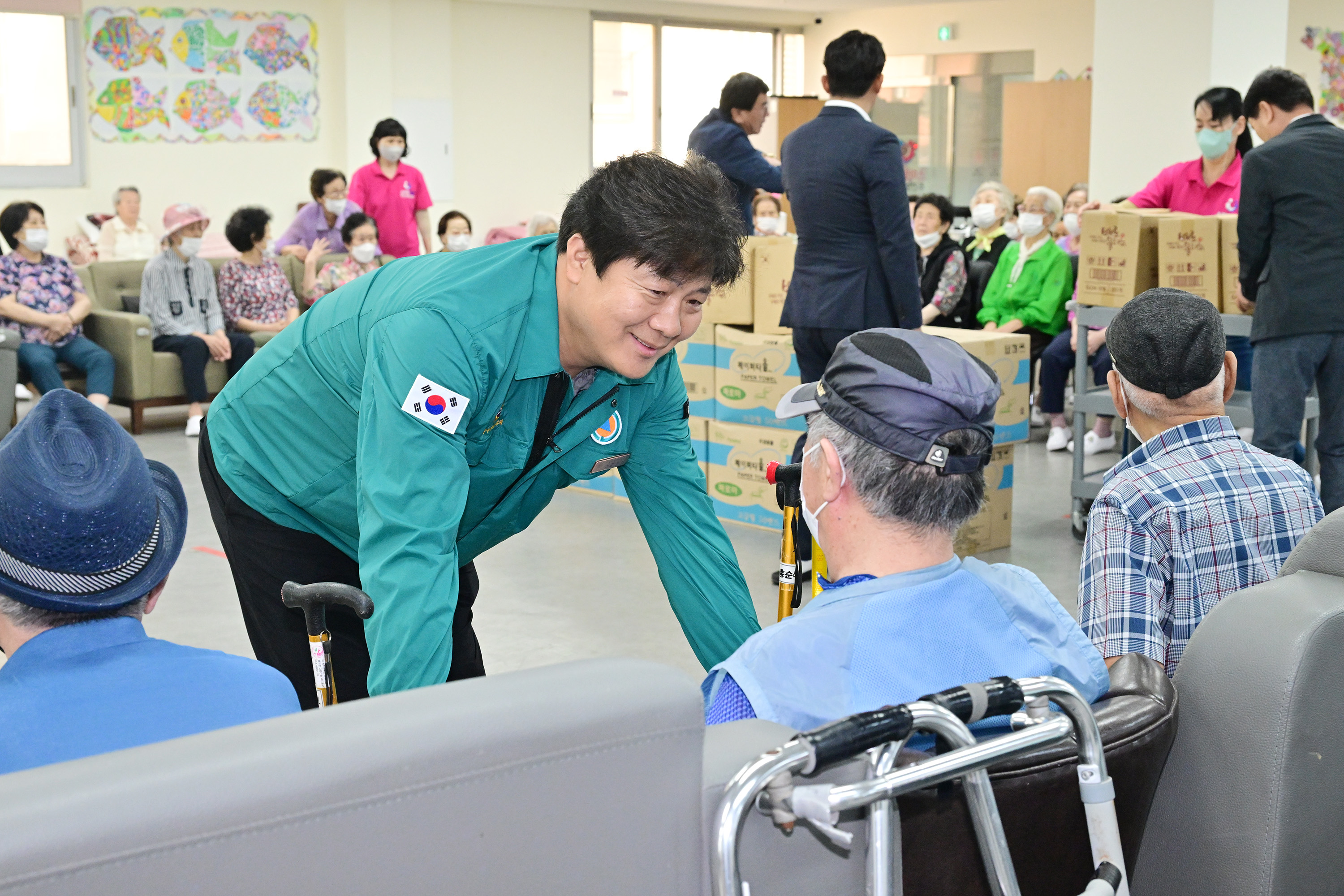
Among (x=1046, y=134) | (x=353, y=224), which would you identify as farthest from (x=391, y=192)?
(x=1046, y=134)

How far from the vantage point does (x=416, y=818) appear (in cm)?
89

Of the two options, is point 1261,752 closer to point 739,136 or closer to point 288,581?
point 288,581

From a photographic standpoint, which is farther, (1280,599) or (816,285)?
(816,285)

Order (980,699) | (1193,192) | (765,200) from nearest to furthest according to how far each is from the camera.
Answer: (980,699) → (1193,192) → (765,200)

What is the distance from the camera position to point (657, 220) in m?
1.57

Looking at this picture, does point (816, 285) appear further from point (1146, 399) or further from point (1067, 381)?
point (1067, 381)

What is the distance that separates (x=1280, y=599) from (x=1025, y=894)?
0.43 m

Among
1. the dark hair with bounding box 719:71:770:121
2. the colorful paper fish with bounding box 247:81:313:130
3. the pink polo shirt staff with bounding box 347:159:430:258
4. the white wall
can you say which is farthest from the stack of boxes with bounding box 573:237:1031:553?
the white wall

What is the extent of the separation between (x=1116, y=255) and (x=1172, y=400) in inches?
103

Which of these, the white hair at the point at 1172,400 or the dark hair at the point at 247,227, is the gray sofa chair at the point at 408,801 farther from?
the dark hair at the point at 247,227

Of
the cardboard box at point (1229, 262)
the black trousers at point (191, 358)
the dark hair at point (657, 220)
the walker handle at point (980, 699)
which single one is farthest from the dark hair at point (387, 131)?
the walker handle at point (980, 699)

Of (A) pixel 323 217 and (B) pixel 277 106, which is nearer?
(A) pixel 323 217

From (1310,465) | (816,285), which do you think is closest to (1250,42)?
(1310,465)

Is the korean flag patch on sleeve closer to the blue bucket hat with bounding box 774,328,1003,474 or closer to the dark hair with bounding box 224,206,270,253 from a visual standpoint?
the blue bucket hat with bounding box 774,328,1003,474
